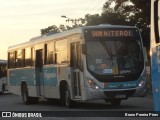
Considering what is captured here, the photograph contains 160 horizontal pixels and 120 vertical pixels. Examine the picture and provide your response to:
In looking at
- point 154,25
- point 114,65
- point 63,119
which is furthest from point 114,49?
point 154,25

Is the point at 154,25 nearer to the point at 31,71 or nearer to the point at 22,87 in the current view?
the point at 31,71

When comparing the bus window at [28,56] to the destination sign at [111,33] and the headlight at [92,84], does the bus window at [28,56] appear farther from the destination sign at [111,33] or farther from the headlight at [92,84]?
the headlight at [92,84]

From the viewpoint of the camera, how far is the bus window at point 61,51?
73.0 feet

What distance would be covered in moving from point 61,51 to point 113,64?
3.13 m

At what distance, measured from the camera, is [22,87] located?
93.4 feet

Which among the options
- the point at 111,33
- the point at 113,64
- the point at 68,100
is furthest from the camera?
the point at 68,100

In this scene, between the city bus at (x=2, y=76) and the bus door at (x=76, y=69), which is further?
the city bus at (x=2, y=76)

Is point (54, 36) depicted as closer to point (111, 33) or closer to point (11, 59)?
point (111, 33)

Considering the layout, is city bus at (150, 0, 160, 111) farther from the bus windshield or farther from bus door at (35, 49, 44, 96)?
bus door at (35, 49, 44, 96)

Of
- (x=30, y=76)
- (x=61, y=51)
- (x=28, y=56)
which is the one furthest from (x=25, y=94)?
(x=61, y=51)

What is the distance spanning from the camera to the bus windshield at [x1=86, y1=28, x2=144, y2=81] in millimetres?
20250

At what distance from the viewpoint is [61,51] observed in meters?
22.7

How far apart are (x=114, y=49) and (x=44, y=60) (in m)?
5.22

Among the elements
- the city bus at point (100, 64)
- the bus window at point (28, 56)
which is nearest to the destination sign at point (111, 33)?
the city bus at point (100, 64)
